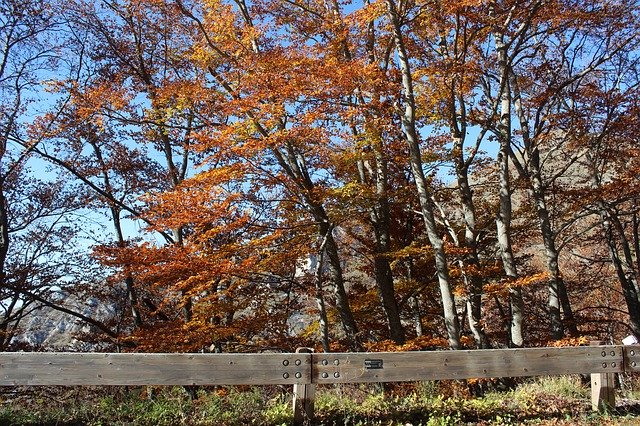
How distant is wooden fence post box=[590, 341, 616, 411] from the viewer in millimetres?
6216

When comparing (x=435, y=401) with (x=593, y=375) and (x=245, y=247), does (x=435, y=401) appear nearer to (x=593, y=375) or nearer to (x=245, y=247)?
(x=593, y=375)

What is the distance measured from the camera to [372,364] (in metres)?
5.73

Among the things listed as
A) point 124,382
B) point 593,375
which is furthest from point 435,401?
point 124,382

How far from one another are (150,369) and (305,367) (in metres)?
1.75

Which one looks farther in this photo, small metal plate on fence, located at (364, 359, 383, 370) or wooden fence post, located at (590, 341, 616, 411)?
wooden fence post, located at (590, 341, 616, 411)

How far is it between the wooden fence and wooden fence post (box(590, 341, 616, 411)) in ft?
0.04

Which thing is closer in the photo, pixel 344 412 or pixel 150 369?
pixel 150 369

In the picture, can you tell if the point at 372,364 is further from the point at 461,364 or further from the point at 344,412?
the point at 461,364

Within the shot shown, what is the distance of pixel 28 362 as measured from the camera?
16.2 feet

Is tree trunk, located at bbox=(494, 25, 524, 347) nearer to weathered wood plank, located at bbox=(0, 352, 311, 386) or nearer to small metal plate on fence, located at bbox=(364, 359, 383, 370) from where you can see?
small metal plate on fence, located at bbox=(364, 359, 383, 370)

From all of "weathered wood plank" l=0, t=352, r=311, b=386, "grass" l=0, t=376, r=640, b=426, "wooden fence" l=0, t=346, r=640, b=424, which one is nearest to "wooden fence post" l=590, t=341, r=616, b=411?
"wooden fence" l=0, t=346, r=640, b=424

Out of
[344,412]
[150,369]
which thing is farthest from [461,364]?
[150,369]

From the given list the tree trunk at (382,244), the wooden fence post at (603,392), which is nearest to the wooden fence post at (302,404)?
the wooden fence post at (603,392)

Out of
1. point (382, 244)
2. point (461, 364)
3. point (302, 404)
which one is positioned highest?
point (382, 244)
